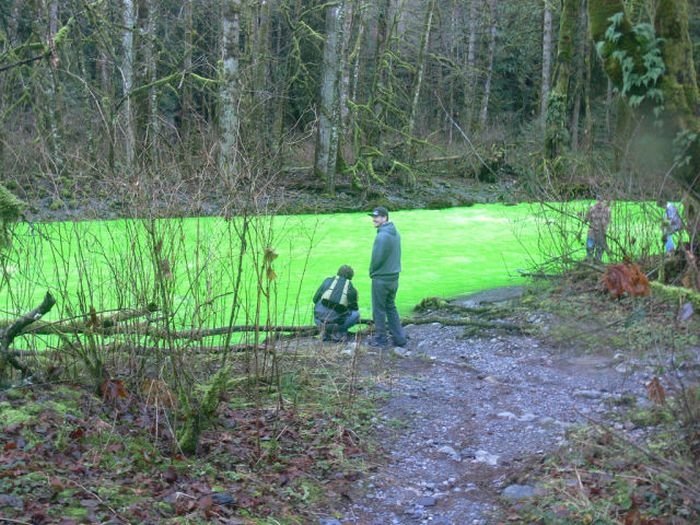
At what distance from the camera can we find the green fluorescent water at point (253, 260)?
6.22m

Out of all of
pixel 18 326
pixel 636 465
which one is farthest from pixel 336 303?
pixel 636 465

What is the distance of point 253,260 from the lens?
21.2 feet

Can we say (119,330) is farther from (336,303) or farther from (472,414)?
(336,303)

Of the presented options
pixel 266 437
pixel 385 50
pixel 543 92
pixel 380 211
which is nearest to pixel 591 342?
pixel 380 211

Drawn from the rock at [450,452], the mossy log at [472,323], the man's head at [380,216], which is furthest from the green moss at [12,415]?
the mossy log at [472,323]

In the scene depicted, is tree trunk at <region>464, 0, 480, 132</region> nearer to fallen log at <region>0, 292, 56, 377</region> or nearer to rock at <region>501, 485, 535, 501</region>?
fallen log at <region>0, 292, 56, 377</region>

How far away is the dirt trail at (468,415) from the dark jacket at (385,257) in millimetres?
842

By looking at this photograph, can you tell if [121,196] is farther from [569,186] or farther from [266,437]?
[569,186]

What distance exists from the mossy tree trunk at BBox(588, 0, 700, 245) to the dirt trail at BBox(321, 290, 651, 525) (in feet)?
6.02

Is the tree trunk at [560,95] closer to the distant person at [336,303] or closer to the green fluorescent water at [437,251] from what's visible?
the green fluorescent water at [437,251]

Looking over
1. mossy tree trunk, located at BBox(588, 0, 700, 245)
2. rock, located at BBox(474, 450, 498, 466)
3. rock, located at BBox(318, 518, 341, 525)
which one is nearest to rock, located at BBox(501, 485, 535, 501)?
rock, located at BBox(474, 450, 498, 466)

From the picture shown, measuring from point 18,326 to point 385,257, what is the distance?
13.6 ft

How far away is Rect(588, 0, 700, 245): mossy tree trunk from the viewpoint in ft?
19.1

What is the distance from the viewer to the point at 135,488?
4875 mm
